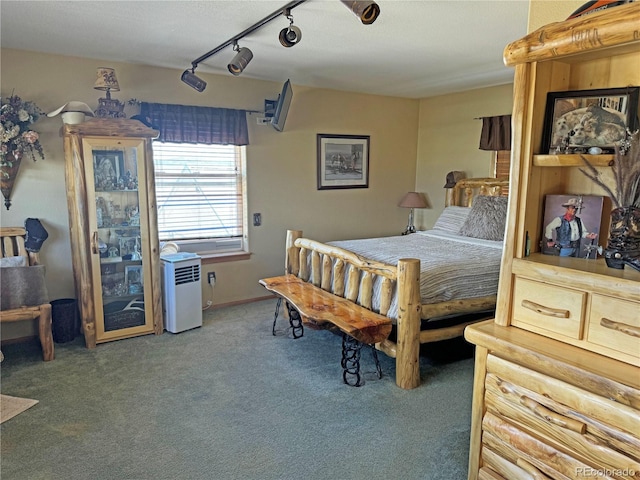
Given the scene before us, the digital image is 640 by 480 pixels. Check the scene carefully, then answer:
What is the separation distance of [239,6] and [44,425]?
2.66 metres

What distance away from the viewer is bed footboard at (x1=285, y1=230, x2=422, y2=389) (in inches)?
116

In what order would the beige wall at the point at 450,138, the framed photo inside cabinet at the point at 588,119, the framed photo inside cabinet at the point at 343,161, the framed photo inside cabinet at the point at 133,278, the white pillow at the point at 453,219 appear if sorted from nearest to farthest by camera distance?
the framed photo inside cabinet at the point at 588,119 < the framed photo inside cabinet at the point at 133,278 < the white pillow at the point at 453,219 < the beige wall at the point at 450,138 < the framed photo inside cabinet at the point at 343,161

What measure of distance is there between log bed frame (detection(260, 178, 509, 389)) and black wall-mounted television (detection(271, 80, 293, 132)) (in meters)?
1.28

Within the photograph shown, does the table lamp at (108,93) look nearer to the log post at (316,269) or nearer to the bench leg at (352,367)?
the log post at (316,269)

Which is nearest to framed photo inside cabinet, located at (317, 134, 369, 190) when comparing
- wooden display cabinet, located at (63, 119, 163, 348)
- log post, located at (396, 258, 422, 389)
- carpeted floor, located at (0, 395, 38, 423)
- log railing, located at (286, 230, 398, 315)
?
log railing, located at (286, 230, 398, 315)

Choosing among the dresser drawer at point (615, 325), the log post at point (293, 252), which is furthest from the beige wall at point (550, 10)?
the log post at point (293, 252)

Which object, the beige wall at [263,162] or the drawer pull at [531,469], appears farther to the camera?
the beige wall at [263,162]

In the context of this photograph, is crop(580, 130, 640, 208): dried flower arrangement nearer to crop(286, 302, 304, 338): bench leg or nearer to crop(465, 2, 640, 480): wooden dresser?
crop(465, 2, 640, 480): wooden dresser

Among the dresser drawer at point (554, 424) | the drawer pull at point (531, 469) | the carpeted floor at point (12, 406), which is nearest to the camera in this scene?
the dresser drawer at point (554, 424)

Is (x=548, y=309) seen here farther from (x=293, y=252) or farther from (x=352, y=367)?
(x=293, y=252)

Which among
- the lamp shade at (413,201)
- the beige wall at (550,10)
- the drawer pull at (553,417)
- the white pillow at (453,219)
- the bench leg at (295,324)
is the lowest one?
the bench leg at (295,324)

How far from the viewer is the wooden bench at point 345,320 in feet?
9.48

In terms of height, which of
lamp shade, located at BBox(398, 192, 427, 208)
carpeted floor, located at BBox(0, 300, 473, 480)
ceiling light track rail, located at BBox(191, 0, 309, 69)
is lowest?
carpeted floor, located at BBox(0, 300, 473, 480)

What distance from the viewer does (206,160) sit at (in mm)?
4617
